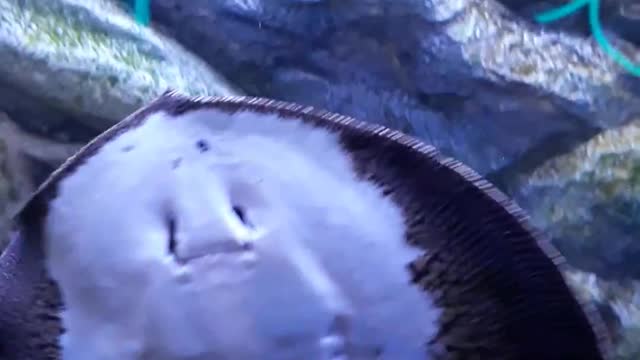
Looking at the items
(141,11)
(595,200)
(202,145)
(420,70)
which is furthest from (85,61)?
(595,200)

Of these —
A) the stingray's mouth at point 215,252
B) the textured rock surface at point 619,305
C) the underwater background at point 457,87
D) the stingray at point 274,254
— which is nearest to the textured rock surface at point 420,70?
the underwater background at point 457,87

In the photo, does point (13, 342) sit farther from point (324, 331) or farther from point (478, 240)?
point (478, 240)

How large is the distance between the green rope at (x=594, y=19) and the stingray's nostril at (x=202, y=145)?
1421 millimetres

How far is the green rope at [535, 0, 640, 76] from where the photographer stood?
2.38 metres

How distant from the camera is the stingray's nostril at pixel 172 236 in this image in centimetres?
118

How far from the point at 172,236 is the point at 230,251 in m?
0.08

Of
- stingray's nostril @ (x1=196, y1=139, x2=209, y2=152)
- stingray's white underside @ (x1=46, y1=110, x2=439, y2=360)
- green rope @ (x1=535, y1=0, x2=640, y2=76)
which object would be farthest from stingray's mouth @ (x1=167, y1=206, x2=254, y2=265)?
green rope @ (x1=535, y1=0, x2=640, y2=76)

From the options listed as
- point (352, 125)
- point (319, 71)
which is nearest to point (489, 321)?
point (352, 125)

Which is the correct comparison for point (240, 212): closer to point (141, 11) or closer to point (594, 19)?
point (141, 11)

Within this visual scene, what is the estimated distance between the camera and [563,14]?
2.38m

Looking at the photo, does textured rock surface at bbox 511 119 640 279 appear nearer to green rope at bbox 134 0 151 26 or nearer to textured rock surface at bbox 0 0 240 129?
textured rock surface at bbox 0 0 240 129

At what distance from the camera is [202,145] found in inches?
48.4

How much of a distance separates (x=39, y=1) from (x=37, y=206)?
1067 mm

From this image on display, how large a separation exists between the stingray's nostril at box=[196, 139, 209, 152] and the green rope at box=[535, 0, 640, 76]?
4.66ft
